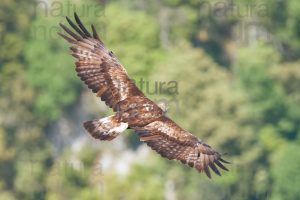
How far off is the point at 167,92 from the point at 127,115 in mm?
33426

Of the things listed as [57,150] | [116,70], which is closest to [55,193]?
[57,150]

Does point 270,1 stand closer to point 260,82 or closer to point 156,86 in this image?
point 260,82

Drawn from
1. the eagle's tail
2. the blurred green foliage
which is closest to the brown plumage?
the eagle's tail

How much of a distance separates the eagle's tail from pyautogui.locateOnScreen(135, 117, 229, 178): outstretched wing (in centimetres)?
32

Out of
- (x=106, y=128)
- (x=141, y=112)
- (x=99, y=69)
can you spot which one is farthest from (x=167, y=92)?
(x=141, y=112)

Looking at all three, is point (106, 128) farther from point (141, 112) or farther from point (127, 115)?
point (141, 112)

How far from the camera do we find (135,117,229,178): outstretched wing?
96.3 feet

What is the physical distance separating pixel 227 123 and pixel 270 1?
1831 centimetres

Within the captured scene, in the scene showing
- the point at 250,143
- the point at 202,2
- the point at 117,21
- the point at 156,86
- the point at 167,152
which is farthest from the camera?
the point at 202,2

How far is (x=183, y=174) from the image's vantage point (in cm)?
6481

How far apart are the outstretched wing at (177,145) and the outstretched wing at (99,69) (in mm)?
844

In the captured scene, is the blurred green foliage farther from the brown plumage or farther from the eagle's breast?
the eagle's breast

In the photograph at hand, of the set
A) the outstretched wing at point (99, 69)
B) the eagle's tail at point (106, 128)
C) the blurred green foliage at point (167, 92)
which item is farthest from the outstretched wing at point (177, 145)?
the blurred green foliage at point (167, 92)

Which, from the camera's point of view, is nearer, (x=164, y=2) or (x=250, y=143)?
(x=250, y=143)
